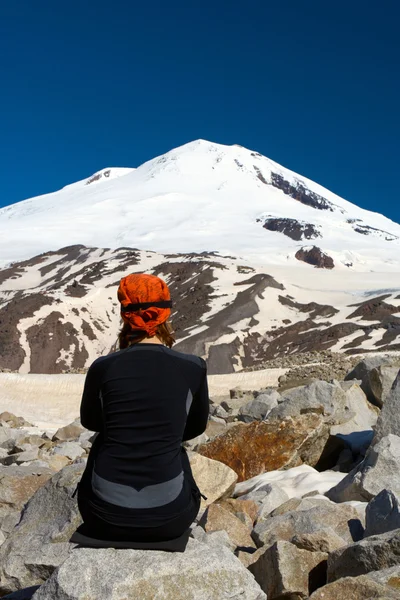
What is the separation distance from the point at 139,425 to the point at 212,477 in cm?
361

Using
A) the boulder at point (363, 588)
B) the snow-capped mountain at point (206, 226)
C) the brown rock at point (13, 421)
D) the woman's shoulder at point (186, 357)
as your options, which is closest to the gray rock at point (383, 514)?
the boulder at point (363, 588)

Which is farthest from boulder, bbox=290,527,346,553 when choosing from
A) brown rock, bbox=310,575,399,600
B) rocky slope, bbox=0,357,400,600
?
brown rock, bbox=310,575,399,600

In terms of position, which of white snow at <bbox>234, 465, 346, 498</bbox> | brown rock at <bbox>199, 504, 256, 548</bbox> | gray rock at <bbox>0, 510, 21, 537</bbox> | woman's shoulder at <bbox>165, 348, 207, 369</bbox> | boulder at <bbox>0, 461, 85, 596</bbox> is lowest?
white snow at <bbox>234, 465, 346, 498</bbox>

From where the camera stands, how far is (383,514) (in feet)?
14.4

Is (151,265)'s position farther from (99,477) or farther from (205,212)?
(205,212)

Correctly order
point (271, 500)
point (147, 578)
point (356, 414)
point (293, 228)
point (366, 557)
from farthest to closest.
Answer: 1. point (293, 228)
2. point (356, 414)
3. point (271, 500)
4. point (366, 557)
5. point (147, 578)

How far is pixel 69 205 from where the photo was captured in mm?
181625

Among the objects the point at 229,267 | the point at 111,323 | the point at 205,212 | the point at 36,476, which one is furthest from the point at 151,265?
the point at 205,212

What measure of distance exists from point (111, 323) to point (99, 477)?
1943 inches

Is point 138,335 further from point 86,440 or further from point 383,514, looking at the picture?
point 86,440

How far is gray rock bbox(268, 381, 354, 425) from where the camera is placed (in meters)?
9.72

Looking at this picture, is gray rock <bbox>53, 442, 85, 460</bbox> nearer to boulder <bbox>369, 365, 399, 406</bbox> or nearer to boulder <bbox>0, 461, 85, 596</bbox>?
boulder <bbox>369, 365, 399, 406</bbox>

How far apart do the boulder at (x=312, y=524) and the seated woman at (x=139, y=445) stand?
1.82 meters

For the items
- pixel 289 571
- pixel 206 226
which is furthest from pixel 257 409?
pixel 206 226
